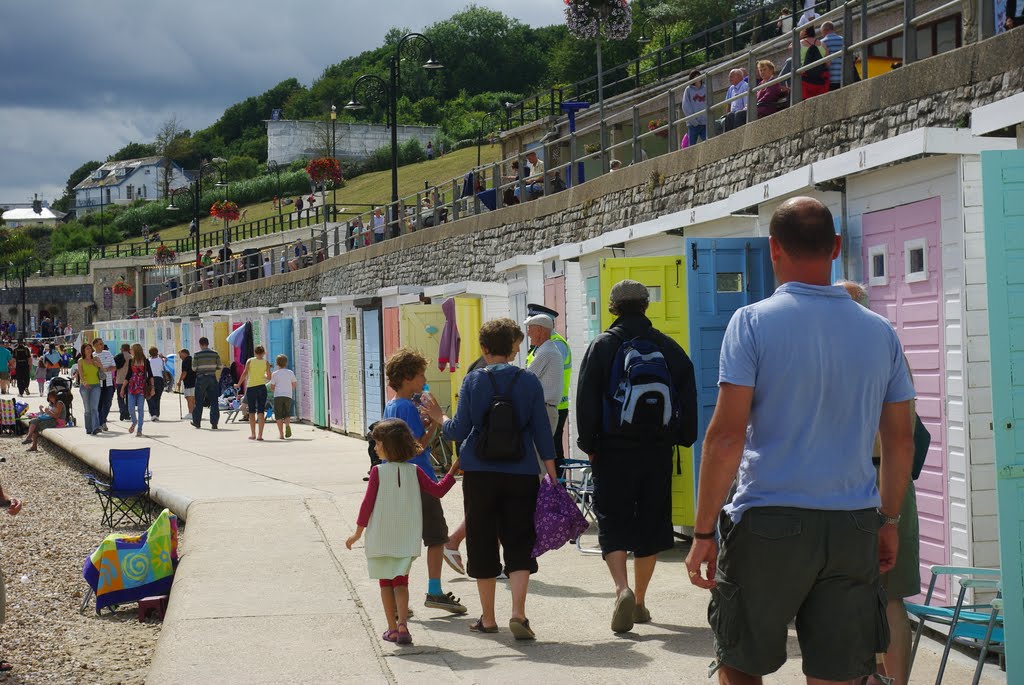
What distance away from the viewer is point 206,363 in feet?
78.9

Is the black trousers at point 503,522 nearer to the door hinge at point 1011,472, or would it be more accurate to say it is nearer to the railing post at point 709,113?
the door hinge at point 1011,472

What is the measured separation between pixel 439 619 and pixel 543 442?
128 centimetres

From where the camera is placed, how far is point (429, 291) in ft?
53.8

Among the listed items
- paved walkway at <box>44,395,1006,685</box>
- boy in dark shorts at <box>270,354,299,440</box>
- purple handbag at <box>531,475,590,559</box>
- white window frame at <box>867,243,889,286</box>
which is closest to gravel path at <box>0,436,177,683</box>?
paved walkway at <box>44,395,1006,685</box>

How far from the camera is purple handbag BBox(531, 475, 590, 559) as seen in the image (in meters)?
6.70

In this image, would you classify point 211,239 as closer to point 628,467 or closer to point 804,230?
point 628,467

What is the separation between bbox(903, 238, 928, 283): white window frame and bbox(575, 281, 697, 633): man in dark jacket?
1.28 meters

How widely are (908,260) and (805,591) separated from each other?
12.1 ft

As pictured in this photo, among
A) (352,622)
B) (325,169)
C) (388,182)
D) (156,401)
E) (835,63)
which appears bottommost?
(352,622)

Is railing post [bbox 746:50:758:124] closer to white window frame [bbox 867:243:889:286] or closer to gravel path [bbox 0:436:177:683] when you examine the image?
white window frame [bbox 867:243:889:286]

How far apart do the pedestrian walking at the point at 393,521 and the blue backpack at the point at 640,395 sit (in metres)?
1.07

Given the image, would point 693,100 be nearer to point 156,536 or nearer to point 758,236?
point 758,236

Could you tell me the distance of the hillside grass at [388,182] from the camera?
79500 mm

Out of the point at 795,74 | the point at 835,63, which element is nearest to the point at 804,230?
the point at 795,74
